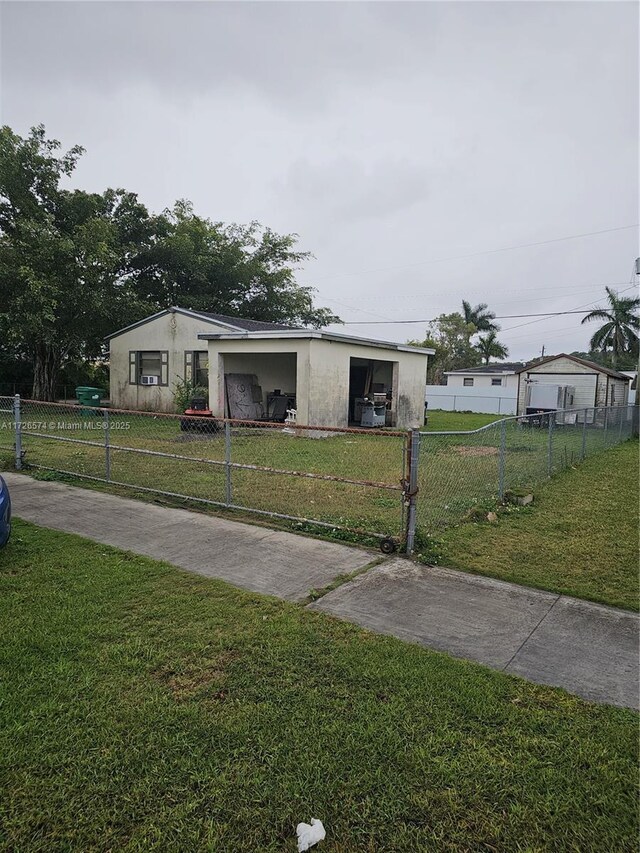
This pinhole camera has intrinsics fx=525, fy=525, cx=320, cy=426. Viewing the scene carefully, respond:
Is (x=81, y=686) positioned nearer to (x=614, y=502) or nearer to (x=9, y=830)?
(x=9, y=830)

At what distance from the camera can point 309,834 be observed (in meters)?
1.95

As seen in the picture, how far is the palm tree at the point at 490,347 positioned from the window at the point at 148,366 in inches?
1460

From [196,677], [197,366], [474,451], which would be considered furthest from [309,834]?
[197,366]

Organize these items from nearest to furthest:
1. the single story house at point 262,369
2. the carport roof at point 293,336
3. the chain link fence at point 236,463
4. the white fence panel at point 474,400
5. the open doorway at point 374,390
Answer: the chain link fence at point 236,463, the carport roof at point 293,336, the single story house at point 262,369, the open doorway at point 374,390, the white fence panel at point 474,400

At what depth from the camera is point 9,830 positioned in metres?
1.95

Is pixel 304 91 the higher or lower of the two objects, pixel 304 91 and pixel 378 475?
the higher

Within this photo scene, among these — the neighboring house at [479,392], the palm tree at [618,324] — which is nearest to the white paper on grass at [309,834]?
the neighboring house at [479,392]

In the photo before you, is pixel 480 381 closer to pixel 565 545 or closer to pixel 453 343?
pixel 453 343

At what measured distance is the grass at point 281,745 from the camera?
1.98 metres

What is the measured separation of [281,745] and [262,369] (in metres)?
16.8

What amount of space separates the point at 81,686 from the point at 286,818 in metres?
1.41

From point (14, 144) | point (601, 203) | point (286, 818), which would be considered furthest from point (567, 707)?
point (14, 144)

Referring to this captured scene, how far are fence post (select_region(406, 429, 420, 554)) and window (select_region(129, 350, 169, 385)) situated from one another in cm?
1591

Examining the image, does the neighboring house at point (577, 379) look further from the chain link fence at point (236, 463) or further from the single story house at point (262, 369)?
the chain link fence at point (236, 463)
